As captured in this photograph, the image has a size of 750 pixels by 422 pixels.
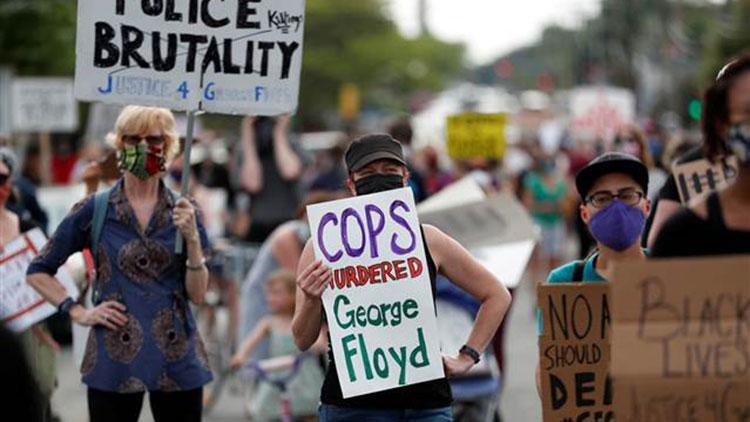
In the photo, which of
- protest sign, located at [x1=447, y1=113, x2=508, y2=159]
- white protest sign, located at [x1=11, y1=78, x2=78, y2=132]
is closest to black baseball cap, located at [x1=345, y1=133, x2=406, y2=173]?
protest sign, located at [x1=447, y1=113, x2=508, y2=159]

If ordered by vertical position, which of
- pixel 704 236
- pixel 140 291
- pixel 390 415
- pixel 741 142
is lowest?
pixel 390 415

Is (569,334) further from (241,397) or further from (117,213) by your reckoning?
(241,397)

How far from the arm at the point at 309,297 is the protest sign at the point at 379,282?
0.16 ft

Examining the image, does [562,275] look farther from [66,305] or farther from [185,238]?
[66,305]

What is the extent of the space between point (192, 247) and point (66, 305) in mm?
602

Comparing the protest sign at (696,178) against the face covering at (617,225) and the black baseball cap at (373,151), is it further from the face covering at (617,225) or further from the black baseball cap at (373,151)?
the black baseball cap at (373,151)

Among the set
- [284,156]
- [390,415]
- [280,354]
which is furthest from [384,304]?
[284,156]

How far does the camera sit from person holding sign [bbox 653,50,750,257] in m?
4.88

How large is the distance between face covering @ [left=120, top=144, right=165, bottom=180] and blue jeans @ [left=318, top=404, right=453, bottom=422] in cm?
145

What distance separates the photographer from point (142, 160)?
7074 mm

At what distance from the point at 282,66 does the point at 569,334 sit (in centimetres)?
200

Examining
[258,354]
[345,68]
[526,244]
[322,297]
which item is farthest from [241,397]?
[345,68]

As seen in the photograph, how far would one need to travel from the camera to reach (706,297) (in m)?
4.84

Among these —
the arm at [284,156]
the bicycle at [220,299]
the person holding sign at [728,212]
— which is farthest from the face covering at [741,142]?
the arm at [284,156]
